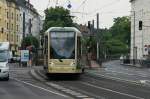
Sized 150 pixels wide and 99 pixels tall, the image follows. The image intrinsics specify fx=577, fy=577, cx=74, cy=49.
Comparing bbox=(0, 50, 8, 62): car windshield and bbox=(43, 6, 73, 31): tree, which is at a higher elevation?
bbox=(43, 6, 73, 31): tree

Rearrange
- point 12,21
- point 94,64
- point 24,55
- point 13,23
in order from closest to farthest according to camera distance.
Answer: point 94,64 → point 24,55 → point 12,21 → point 13,23

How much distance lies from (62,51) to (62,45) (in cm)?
49

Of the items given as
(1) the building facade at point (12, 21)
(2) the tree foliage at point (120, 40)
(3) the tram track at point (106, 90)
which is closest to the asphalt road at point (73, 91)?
(3) the tram track at point (106, 90)

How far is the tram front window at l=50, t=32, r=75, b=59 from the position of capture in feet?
124

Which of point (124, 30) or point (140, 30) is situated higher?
point (124, 30)

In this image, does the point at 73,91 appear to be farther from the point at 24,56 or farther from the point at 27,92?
the point at 24,56

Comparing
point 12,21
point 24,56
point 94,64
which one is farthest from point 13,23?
point 94,64

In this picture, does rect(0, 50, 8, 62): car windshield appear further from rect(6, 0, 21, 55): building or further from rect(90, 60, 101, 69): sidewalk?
rect(6, 0, 21, 55): building

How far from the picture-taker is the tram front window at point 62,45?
124 ft

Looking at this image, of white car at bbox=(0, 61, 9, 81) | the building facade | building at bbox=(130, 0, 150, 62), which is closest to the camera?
white car at bbox=(0, 61, 9, 81)

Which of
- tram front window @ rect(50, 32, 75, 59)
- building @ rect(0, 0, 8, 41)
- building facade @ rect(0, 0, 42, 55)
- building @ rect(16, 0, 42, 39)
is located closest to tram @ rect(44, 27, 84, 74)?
tram front window @ rect(50, 32, 75, 59)

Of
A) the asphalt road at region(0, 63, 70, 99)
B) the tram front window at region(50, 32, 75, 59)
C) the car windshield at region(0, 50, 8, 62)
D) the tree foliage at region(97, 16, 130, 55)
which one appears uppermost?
the tree foliage at region(97, 16, 130, 55)

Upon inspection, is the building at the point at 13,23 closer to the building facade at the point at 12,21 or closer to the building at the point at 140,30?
the building facade at the point at 12,21

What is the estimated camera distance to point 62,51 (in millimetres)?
37844
